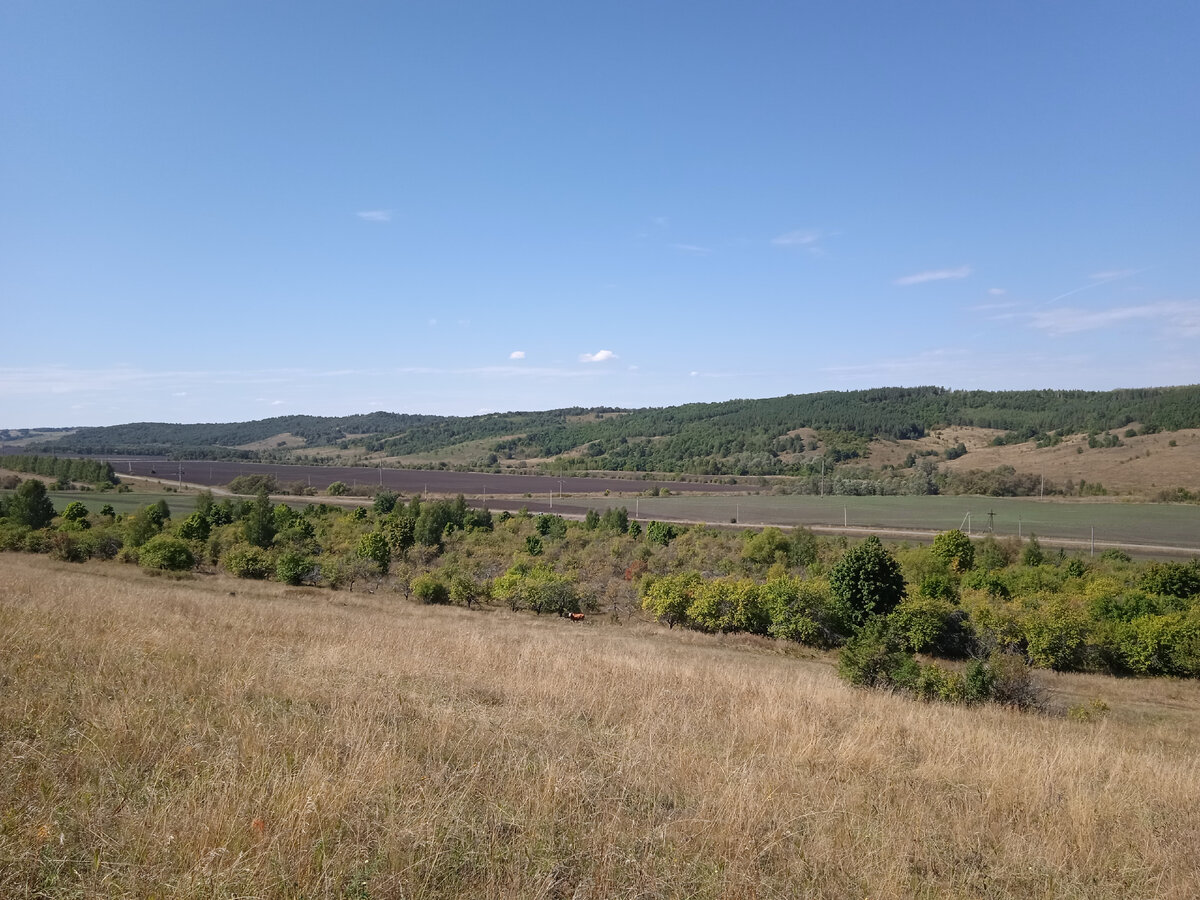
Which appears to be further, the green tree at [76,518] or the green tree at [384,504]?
the green tree at [384,504]

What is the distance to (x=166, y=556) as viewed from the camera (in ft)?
122

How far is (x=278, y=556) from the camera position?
41844 millimetres

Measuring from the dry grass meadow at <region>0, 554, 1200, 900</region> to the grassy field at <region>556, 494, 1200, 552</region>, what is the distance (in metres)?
59.4

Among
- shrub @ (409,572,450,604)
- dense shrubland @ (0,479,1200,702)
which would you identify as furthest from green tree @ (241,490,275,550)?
shrub @ (409,572,450,604)

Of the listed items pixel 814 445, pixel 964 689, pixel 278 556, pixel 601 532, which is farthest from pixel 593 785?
pixel 814 445

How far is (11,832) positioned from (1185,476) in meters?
99.7

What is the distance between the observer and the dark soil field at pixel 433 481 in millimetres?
101938

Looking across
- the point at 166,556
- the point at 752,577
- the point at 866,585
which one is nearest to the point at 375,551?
the point at 166,556

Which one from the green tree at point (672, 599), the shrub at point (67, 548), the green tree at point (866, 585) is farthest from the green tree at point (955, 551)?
the shrub at point (67, 548)

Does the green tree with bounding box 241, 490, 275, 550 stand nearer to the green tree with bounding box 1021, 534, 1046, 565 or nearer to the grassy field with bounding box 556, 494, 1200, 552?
the grassy field with bounding box 556, 494, 1200, 552

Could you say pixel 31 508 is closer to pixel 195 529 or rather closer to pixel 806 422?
pixel 195 529

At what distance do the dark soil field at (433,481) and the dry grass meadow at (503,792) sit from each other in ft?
285

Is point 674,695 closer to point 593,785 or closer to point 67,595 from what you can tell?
point 593,785

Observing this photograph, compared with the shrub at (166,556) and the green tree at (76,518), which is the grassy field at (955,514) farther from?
the green tree at (76,518)
